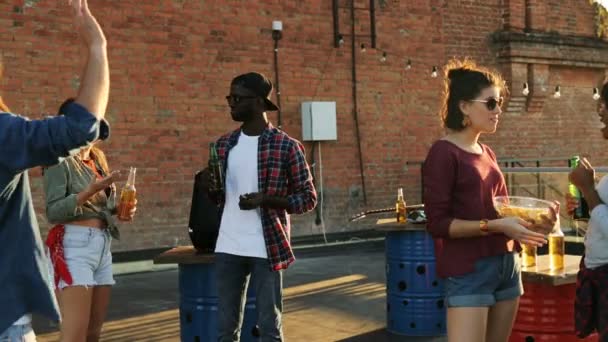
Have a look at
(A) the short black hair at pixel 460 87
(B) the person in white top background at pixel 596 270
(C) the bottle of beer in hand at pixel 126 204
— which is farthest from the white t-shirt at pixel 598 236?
(C) the bottle of beer in hand at pixel 126 204

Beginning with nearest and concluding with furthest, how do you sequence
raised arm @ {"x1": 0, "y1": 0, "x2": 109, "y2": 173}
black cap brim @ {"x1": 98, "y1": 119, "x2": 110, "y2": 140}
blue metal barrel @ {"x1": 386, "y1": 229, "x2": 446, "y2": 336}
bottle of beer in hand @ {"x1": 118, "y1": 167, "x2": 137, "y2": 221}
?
raised arm @ {"x1": 0, "y1": 0, "x2": 109, "y2": 173}, black cap brim @ {"x1": 98, "y1": 119, "x2": 110, "y2": 140}, bottle of beer in hand @ {"x1": 118, "y1": 167, "x2": 137, "y2": 221}, blue metal barrel @ {"x1": 386, "y1": 229, "x2": 446, "y2": 336}

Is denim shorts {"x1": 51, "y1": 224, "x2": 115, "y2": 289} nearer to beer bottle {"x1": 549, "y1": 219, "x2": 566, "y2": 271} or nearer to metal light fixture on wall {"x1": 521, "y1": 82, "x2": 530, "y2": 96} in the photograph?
beer bottle {"x1": 549, "y1": 219, "x2": 566, "y2": 271}

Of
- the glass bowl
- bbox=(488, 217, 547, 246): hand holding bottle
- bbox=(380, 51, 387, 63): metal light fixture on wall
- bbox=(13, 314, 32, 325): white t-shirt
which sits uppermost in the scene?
bbox=(380, 51, 387, 63): metal light fixture on wall

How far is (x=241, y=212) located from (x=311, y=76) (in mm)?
8129

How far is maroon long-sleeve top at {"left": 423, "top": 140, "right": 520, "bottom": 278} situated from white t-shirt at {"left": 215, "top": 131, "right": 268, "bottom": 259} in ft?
3.37

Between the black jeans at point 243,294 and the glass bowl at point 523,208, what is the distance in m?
1.24

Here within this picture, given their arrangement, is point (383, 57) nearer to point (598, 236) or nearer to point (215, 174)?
point (215, 174)

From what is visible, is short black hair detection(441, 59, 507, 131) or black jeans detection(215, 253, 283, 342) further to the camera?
black jeans detection(215, 253, 283, 342)

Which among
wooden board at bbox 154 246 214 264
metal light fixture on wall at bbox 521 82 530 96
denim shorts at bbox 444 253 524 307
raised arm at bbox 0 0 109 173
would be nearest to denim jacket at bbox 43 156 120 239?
wooden board at bbox 154 246 214 264

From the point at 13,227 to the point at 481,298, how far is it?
6.44ft

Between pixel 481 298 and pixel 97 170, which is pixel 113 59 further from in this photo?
pixel 481 298

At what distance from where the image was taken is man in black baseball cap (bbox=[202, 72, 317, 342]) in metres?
3.90

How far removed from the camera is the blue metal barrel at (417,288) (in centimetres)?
612

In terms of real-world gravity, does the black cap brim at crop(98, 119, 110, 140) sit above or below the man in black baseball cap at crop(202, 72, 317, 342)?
above
